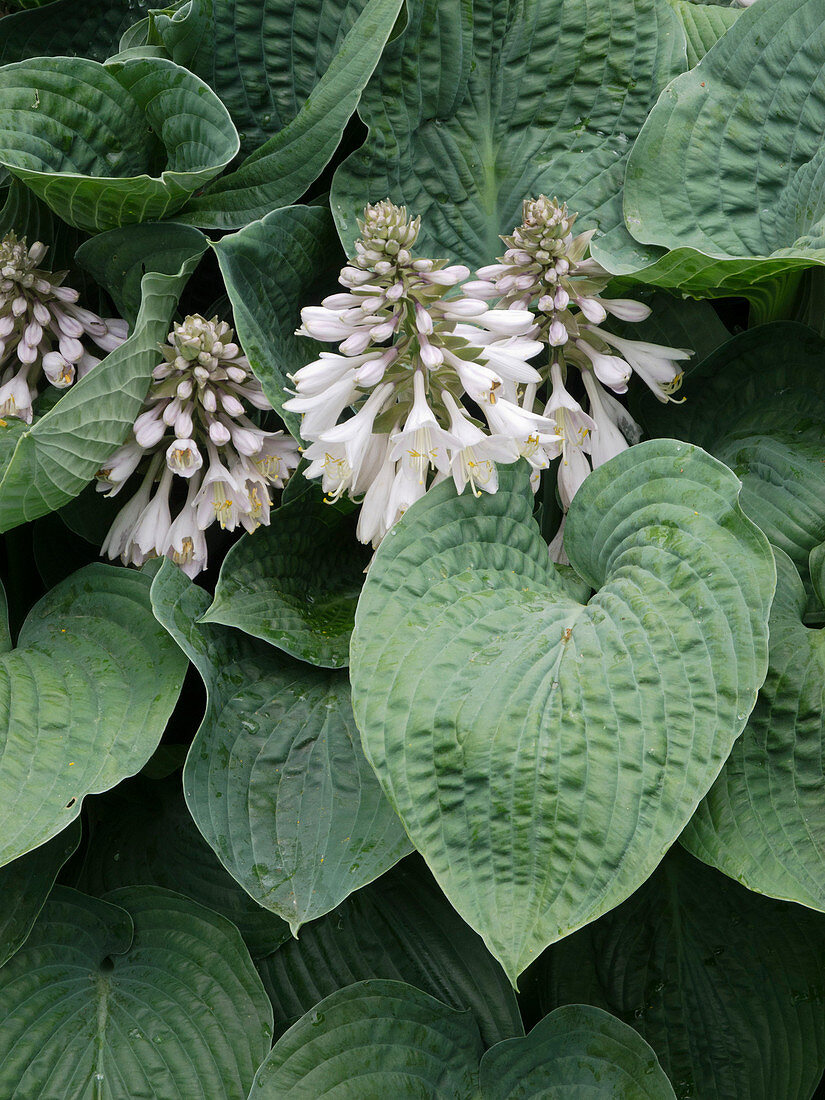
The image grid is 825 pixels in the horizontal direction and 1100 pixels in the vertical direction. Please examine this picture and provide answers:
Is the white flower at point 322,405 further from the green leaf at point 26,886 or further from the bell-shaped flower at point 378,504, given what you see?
the green leaf at point 26,886

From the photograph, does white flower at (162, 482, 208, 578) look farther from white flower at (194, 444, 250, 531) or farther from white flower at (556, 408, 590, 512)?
white flower at (556, 408, 590, 512)

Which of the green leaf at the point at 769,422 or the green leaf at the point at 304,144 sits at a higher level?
the green leaf at the point at 304,144

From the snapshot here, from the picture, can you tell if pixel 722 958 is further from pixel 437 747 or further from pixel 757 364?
pixel 757 364

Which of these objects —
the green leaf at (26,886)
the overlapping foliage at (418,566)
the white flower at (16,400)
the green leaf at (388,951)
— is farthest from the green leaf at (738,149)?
the green leaf at (26,886)

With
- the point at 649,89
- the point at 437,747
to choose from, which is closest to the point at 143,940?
the point at 437,747

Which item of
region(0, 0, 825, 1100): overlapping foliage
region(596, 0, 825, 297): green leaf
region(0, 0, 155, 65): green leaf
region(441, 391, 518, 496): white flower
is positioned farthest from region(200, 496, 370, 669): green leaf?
region(0, 0, 155, 65): green leaf

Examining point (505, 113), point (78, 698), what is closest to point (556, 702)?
point (78, 698)
